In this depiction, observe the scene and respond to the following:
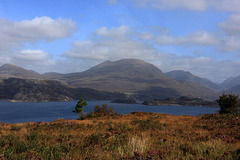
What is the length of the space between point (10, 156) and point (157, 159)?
180 inches

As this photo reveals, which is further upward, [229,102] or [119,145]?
[119,145]

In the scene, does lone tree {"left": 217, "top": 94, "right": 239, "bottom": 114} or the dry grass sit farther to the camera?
lone tree {"left": 217, "top": 94, "right": 239, "bottom": 114}

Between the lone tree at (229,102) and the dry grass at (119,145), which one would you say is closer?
the dry grass at (119,145)

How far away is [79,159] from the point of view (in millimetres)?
5539

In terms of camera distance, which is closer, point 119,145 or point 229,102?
point 119,145

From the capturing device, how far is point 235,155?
5.66m

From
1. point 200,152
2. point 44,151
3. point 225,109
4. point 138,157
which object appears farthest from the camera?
point 225,109

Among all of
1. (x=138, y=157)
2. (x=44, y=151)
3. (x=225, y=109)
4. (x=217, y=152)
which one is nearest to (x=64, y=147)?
(x=44, y=151)

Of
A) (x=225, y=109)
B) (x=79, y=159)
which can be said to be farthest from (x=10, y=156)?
(x=225, y=109)

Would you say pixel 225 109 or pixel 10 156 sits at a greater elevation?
pixel 10 156

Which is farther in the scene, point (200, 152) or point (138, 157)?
point (200, 152)

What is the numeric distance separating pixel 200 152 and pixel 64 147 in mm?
5044

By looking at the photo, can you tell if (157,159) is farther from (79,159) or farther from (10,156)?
(10,156)

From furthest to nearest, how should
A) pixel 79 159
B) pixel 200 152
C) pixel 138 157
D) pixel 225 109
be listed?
pixel 225 109 < pixel 200 152 < pixel 79 159 < pixel 138 157
